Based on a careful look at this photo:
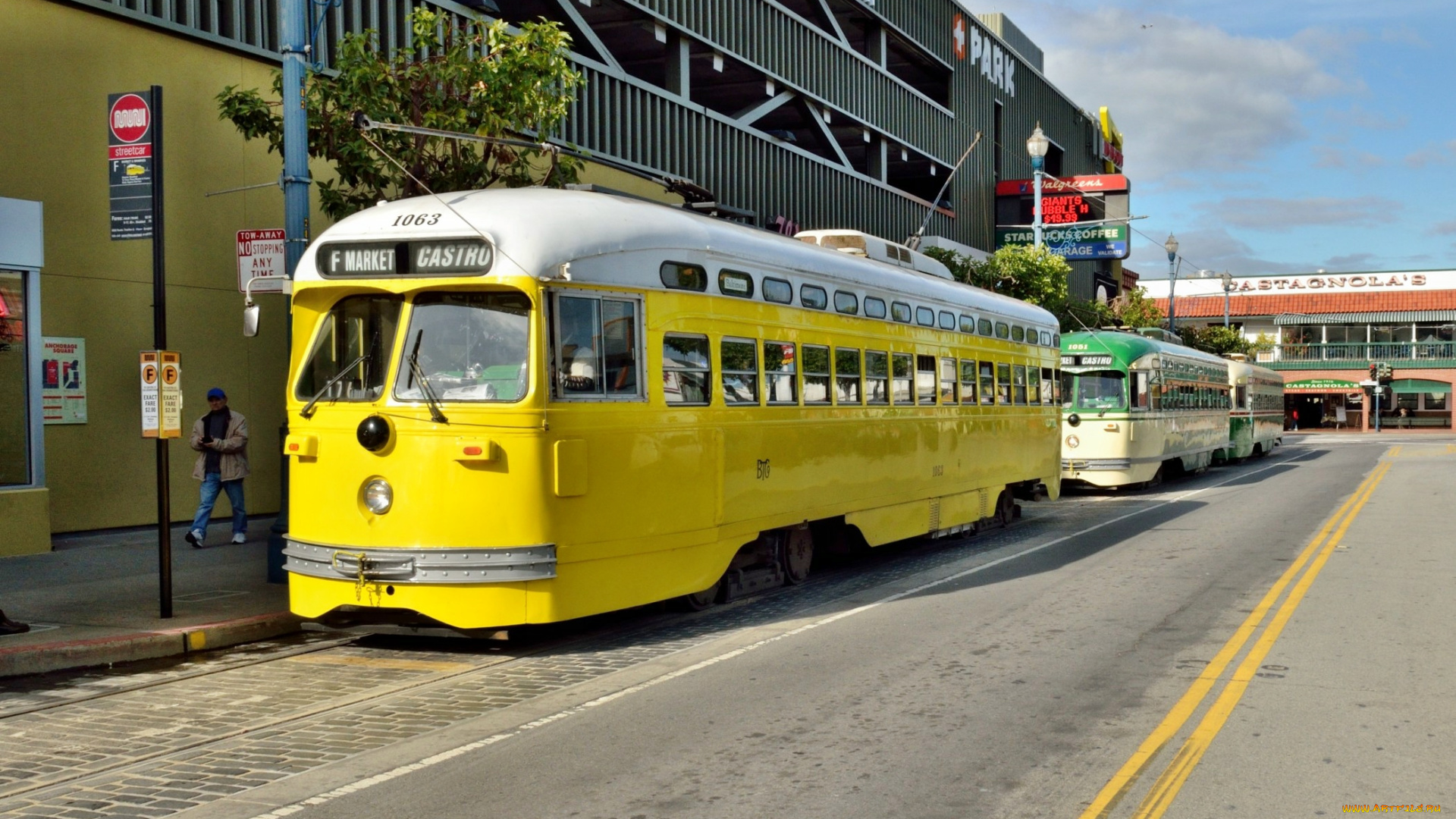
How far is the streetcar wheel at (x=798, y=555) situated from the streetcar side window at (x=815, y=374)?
1.28 meters

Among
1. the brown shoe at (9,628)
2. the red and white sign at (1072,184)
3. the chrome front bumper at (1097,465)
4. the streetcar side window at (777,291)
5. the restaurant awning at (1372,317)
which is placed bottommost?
the brown shoe at (9,628)

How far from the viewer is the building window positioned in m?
13.6

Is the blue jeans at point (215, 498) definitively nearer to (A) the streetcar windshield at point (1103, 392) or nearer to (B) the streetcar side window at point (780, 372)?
(B) the streetcar side window at point (780, 372)

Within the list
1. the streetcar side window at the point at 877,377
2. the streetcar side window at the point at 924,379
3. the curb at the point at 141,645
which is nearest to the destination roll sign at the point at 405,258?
the curb at the point at 141,645

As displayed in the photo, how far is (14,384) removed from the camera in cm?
1380

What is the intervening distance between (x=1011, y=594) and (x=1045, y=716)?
4.54m

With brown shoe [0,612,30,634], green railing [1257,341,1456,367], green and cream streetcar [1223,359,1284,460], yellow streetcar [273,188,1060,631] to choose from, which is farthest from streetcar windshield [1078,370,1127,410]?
green railing [1257,341,1456,367]

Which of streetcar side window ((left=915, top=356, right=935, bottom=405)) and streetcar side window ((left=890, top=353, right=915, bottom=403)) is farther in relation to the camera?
streetcar side window ((left=915, top=356, right=935, bottom=405))

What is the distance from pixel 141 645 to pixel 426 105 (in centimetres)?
621

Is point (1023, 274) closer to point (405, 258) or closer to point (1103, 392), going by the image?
point (1103, 392)

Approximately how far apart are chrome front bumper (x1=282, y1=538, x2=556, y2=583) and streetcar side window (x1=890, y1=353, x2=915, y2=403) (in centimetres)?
584

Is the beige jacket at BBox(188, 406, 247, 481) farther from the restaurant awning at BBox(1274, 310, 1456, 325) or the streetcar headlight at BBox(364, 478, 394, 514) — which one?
the restaurant awning at BBox(1274, 310, 1456, 325)

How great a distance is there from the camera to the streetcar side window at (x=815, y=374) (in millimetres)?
11844

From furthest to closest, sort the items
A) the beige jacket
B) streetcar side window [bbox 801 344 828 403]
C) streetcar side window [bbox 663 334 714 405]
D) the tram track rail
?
1. the beige jacket
2. streetcar side window [bbox 801 344 828 403]
3. streetcar side window [bbox 663 334 714 405]
4. the tram track rail
